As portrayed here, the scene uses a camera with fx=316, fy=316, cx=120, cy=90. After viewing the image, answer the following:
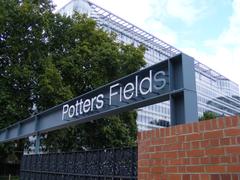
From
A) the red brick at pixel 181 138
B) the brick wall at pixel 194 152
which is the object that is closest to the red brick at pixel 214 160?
the brick wall at pixel 194 152

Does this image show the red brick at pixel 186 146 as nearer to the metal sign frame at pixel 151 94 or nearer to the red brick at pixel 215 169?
the red brick at pixel 215 169

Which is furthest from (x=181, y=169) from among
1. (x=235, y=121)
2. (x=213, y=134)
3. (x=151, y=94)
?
(x=151, y=94)

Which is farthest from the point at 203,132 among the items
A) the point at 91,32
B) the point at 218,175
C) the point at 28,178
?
the point at 91,32

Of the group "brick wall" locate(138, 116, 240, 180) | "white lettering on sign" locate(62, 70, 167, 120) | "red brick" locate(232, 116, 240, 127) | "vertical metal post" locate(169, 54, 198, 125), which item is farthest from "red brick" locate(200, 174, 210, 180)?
"white lettering on sign" locate(62, 70, 167, 120)

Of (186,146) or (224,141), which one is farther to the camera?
(186,146)

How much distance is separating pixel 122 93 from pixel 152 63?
86220mm

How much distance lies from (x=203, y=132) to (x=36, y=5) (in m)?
21.0

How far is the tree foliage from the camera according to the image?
20.0 metres

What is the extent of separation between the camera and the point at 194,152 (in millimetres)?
3453

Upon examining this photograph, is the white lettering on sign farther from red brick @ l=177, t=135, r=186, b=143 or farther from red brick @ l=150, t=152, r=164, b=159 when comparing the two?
red brick @ l=177, t=135, r=186, b=143

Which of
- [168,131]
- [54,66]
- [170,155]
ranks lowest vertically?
[170,155]

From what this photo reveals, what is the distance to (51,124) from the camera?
398 inches

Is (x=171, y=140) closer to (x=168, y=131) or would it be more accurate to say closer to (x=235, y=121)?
(x=168, y=131)

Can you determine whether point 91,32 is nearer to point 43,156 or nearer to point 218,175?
point 43,156
